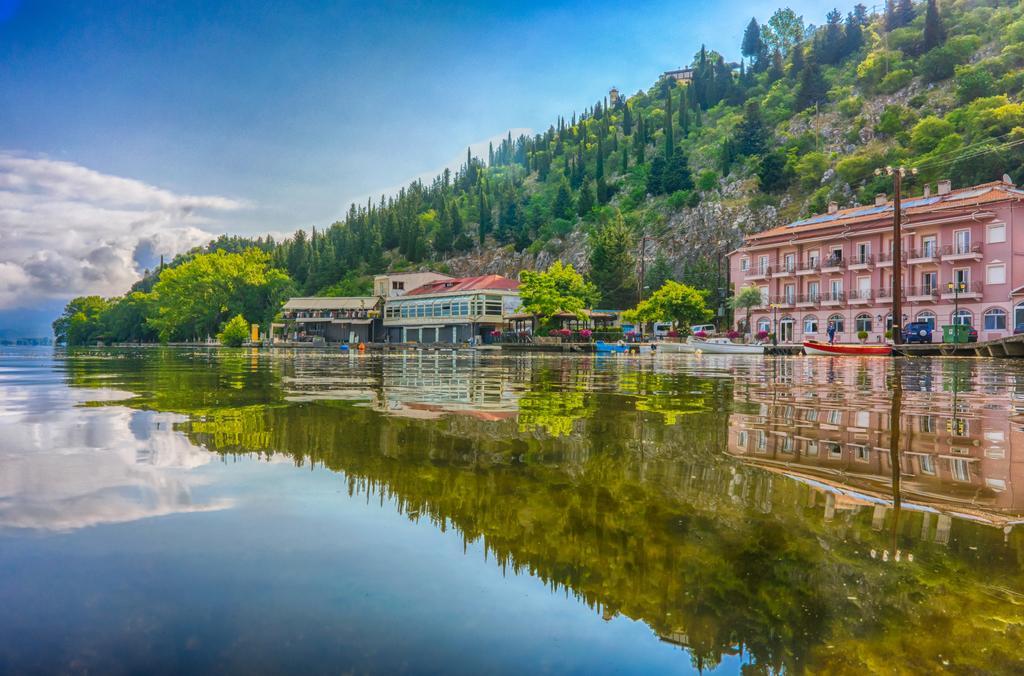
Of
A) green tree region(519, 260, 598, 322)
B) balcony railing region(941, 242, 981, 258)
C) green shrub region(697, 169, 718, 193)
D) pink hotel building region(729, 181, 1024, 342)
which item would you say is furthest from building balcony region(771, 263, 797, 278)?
green shrub region(697, 169, 718, 193)

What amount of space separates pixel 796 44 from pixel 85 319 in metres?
147

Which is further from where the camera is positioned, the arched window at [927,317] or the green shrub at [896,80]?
the green shrub at [896,80]

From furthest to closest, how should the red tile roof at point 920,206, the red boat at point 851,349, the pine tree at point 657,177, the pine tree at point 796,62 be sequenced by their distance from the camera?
the pine tree at point 796,62 → the pine tree at point 657,177 → the red tile roof at point 920,206 → the red boat at point 851,349

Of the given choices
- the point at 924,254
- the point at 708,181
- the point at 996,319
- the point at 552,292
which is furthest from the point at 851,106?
the point at 552,292

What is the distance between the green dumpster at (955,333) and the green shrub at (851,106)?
6587cm

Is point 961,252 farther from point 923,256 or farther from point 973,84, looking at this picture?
point 973,84

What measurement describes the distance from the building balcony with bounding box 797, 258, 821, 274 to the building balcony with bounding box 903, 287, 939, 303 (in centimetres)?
668

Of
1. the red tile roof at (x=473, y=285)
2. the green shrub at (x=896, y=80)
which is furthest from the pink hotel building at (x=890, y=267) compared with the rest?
the green shrub at (x=896, y=80)

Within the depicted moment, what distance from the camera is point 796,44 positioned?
125 meters

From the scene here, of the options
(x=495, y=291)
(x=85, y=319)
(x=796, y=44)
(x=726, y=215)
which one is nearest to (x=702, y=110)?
(x=796, y=44)

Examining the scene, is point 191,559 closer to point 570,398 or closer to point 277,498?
point 277,498

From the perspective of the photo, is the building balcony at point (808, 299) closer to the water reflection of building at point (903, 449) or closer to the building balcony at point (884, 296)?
the building balcony at point (884, 296)

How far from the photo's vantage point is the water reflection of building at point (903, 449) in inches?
143

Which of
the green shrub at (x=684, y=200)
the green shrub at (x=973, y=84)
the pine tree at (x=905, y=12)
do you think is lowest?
the green shrub at (x=684, y=200)
